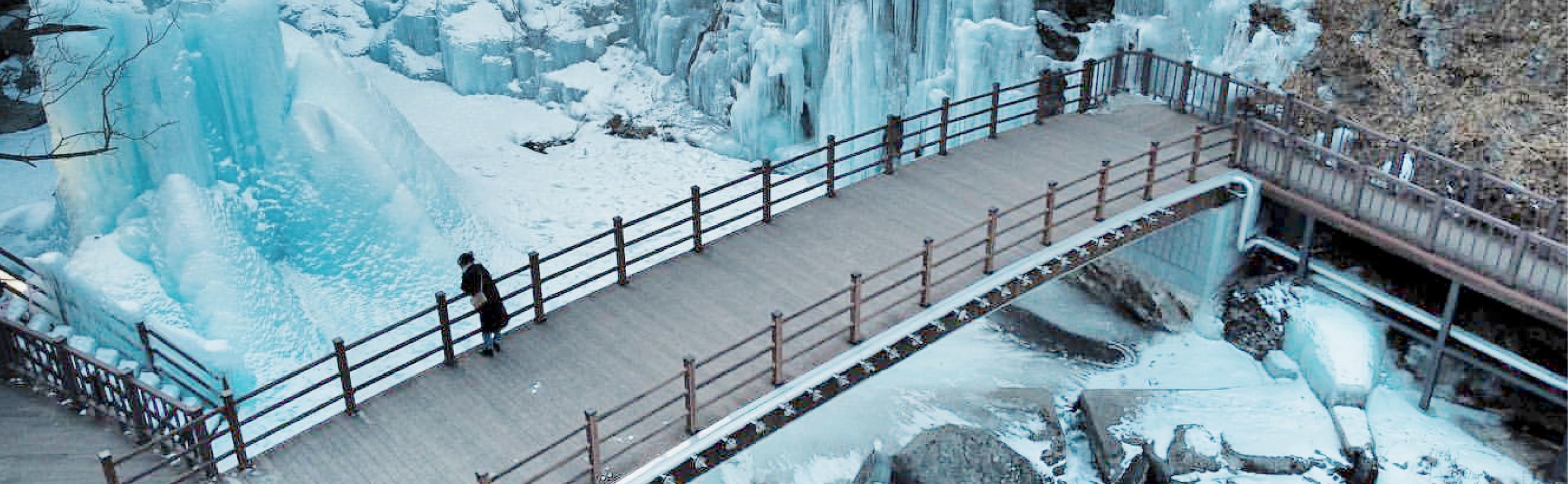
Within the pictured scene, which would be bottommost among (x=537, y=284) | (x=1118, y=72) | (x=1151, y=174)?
(x=537, y=284)

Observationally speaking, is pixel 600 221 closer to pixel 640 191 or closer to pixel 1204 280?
pixel 640 191

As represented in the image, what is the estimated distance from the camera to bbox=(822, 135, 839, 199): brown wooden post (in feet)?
44.6

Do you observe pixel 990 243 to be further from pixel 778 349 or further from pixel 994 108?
pixel 994 108

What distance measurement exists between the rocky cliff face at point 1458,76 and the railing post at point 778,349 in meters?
10.7

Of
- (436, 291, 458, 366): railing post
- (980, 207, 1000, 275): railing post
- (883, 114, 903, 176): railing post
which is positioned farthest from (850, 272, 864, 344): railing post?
(883, 114, 903, 176): railing post

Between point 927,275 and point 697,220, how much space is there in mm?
2610

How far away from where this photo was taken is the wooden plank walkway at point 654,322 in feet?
32.5

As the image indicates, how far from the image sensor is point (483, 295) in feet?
35.3

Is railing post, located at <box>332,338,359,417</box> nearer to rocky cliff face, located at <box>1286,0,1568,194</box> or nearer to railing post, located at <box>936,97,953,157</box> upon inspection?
railing post, located at <box>936,97,953,157</box>

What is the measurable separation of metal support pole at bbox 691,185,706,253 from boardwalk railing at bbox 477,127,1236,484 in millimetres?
1664

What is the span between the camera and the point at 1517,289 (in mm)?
12852

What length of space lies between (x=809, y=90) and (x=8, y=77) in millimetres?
16557

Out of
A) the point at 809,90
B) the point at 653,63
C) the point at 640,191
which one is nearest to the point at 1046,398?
the point at 809,90

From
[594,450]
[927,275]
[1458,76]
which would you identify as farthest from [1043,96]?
[594,450]
